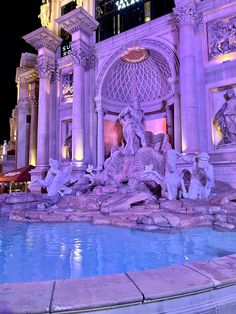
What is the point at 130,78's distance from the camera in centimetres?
1714

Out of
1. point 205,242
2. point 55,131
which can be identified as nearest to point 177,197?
point 205,242

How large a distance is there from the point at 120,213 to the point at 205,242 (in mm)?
3340

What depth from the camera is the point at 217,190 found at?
10.4 meters

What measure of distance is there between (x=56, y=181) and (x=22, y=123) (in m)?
11.4

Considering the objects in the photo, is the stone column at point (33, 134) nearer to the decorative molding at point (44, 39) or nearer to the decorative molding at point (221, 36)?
the decorative molding at point (44, 39)

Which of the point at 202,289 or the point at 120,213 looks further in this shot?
the point at 120,213

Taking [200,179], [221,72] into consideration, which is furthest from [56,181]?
[221,72]

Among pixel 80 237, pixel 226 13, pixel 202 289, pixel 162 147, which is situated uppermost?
pixel 226 13

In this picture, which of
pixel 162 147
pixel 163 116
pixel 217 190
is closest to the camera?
pixel 217 190

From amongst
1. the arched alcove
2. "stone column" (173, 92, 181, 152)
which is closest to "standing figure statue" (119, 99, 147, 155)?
"stone column" (173, 92, 181, 152)

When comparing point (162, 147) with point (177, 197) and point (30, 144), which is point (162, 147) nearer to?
point (177, 197)

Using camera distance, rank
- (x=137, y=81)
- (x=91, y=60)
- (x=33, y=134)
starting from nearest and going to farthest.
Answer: (x=137, y=81) < (x=91, y=60) < (x=33, y=134)

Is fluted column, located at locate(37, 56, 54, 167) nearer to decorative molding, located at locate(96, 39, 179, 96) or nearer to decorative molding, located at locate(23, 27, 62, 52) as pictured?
decorative molding, located at locate(23, 27, 62, 52)

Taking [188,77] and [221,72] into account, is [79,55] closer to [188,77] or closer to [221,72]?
[188,77]
